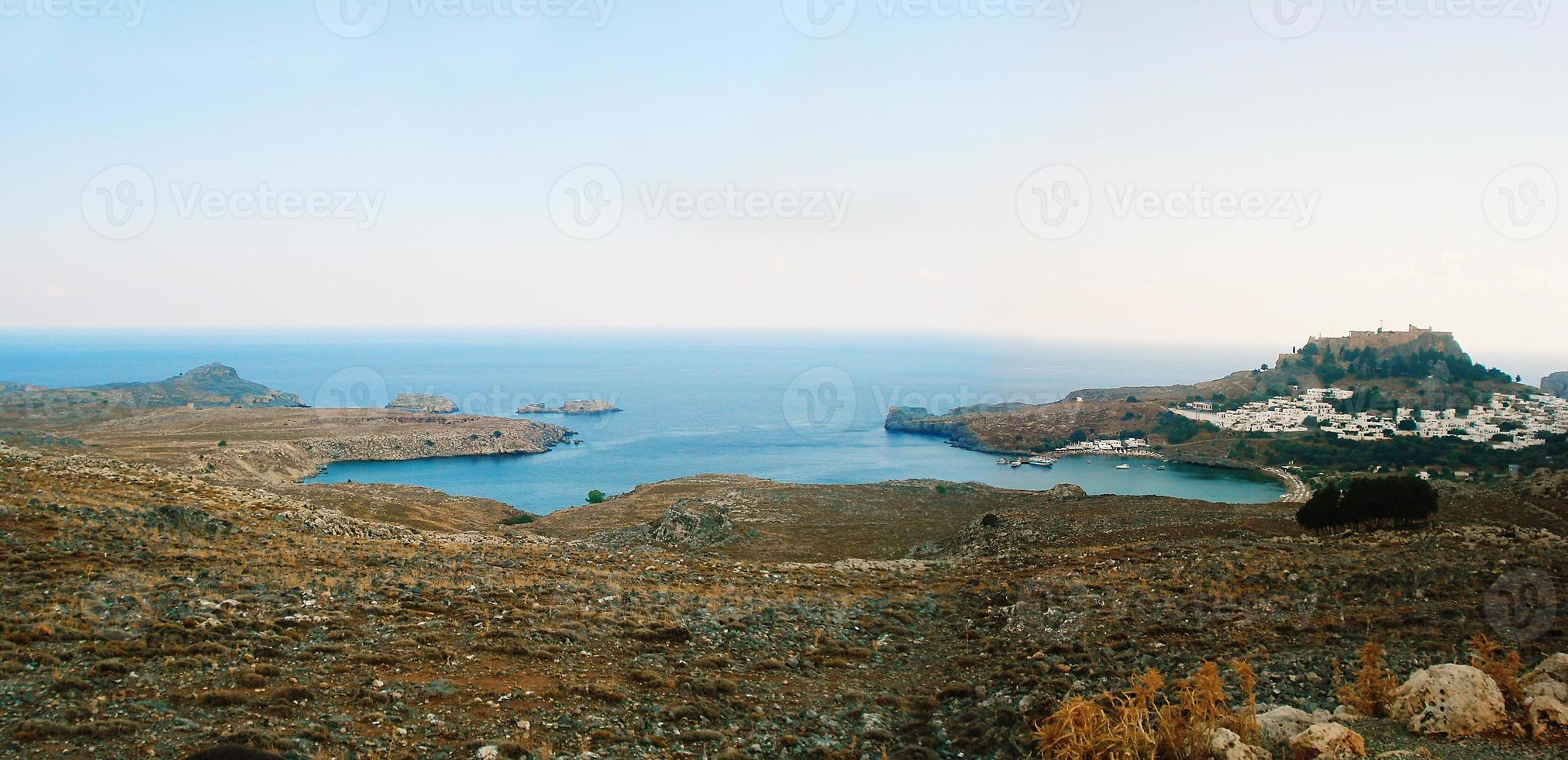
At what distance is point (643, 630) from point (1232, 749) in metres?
8.02

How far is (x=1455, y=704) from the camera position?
18.0ft

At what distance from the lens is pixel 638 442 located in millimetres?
100250

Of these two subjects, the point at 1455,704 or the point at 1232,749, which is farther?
the point at 1455,704

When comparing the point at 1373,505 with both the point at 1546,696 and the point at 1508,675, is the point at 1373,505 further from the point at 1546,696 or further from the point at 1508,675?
the point at 1546,696

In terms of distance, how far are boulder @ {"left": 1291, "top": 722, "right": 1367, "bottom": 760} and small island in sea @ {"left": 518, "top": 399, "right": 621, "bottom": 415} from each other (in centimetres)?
12633

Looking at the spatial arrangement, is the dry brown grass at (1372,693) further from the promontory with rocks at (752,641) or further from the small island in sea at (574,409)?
the small island in sea at (574,409)

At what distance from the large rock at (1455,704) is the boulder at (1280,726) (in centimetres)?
71

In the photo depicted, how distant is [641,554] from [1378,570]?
1654 cm

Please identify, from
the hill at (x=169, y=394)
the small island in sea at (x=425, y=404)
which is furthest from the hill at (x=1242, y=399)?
the hill at (x=169, y=394)

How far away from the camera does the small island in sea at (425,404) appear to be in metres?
120

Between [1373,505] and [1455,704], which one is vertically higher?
[1455,704]

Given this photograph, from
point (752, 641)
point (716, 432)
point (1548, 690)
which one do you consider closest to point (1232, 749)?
point (1548, 690)

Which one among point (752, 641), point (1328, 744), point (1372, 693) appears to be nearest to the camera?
point (1328, 744)

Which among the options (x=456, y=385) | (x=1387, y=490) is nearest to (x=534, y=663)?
(x=1387, y=490)
